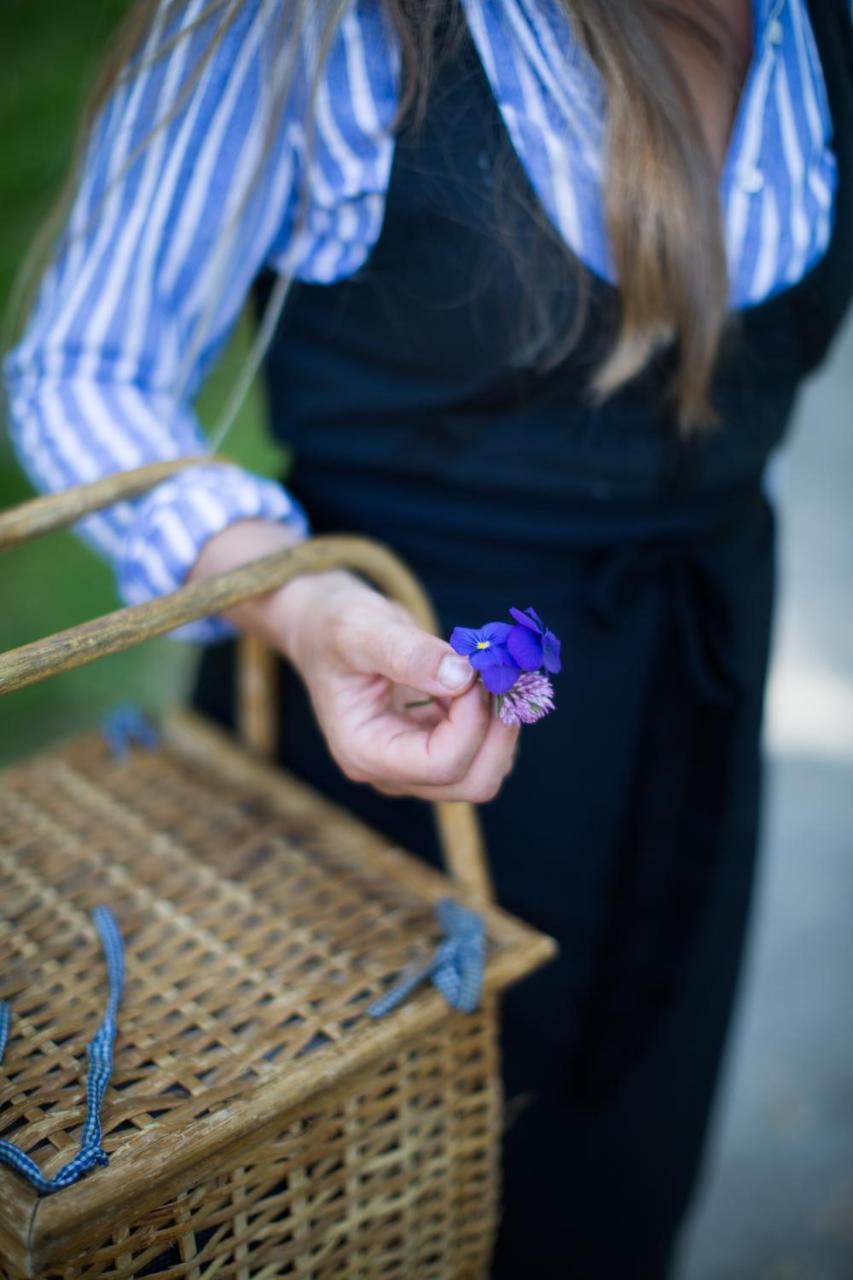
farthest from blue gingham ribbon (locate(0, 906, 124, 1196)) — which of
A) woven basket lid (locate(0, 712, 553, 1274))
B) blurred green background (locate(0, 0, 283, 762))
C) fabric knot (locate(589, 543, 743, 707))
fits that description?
blurred green background (locate(0, 0, 283, 762))

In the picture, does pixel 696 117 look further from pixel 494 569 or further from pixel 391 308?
pixel 494 569

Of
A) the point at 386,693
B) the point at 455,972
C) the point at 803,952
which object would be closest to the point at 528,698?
the point at 386,693

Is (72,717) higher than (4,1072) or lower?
lower

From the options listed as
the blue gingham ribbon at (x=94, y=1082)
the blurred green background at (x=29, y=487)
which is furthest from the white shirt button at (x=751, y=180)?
the blurred green background at (x=29, y=487)

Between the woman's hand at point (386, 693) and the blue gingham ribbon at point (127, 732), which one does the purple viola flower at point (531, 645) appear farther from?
the blue gingham ribbon at point (127, 732)

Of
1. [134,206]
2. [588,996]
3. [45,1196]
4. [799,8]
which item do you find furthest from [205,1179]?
[799,8]
